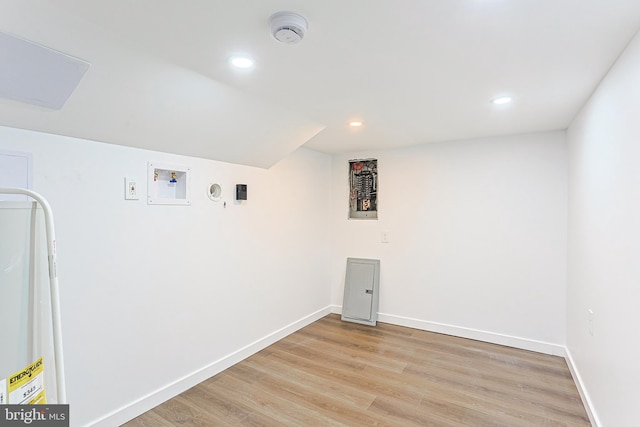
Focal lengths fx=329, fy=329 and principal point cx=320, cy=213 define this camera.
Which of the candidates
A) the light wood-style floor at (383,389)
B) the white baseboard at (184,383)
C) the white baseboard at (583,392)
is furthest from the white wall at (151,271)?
the white baseboard at (583,392)

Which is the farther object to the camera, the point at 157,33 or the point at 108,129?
the point at 108,129

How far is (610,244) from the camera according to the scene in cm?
176

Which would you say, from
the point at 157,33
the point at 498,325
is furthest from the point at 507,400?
the point at 157,33

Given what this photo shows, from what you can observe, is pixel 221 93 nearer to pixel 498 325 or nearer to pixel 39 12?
pixel 39 12

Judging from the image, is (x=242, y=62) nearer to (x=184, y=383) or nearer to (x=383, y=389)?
(x=184, y=383)

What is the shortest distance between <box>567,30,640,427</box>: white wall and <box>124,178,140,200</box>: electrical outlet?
2.69 m

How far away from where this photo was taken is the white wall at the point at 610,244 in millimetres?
1462

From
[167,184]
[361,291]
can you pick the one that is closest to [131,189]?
[167,184]

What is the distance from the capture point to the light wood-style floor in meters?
2.15

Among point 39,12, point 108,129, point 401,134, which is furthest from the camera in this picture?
point 401,134

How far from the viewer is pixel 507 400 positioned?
7.71 feet

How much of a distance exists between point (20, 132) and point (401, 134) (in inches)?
112

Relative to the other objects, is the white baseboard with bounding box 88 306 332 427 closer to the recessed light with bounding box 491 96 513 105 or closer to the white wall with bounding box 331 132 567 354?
the white wall with bounding box 331 132 567 354

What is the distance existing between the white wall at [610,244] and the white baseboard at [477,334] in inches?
22.5
